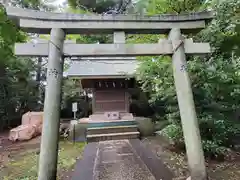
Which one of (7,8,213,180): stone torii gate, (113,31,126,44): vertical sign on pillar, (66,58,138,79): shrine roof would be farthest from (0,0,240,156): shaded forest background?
(66,58,138,79): shrine roof

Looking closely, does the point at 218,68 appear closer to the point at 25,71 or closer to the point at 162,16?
the point at 162,16

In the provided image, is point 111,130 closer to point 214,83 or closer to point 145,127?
point 145,127

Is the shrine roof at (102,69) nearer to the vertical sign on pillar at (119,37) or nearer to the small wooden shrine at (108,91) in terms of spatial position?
the small wooden shrine at (108,91)

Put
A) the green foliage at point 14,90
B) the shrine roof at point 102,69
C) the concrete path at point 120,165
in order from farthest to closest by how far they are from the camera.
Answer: the green foliage at point 14,90 → the shrine roof at point 102,69 → the concrete path at point 120,165

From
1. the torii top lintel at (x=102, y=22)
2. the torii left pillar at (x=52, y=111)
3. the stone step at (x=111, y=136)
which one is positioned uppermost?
the torii top lintel at (x=102, y=22)

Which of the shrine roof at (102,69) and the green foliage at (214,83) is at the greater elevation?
the shrine roof at (102,69)

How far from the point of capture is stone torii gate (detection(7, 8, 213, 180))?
332 cm

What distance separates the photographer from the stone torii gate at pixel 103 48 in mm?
3320

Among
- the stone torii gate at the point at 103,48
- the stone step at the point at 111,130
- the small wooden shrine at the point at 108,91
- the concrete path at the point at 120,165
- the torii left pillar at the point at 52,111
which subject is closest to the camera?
the torii left pillar at the point at 52,111

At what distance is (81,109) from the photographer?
1529 cm

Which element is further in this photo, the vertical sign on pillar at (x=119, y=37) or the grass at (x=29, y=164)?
the grass at (x=29, y=164)

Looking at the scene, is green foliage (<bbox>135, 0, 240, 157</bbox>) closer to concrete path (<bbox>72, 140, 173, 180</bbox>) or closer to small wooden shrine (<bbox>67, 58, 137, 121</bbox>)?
concrete path (<bbox>72, 140, 173, 180</bbox>)

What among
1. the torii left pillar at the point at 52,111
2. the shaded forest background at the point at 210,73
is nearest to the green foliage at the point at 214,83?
the shaded forest background at the point at 210,73

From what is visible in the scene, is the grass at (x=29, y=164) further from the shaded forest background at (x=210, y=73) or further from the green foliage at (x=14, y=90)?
the green foliage at (x=14, y=90)
